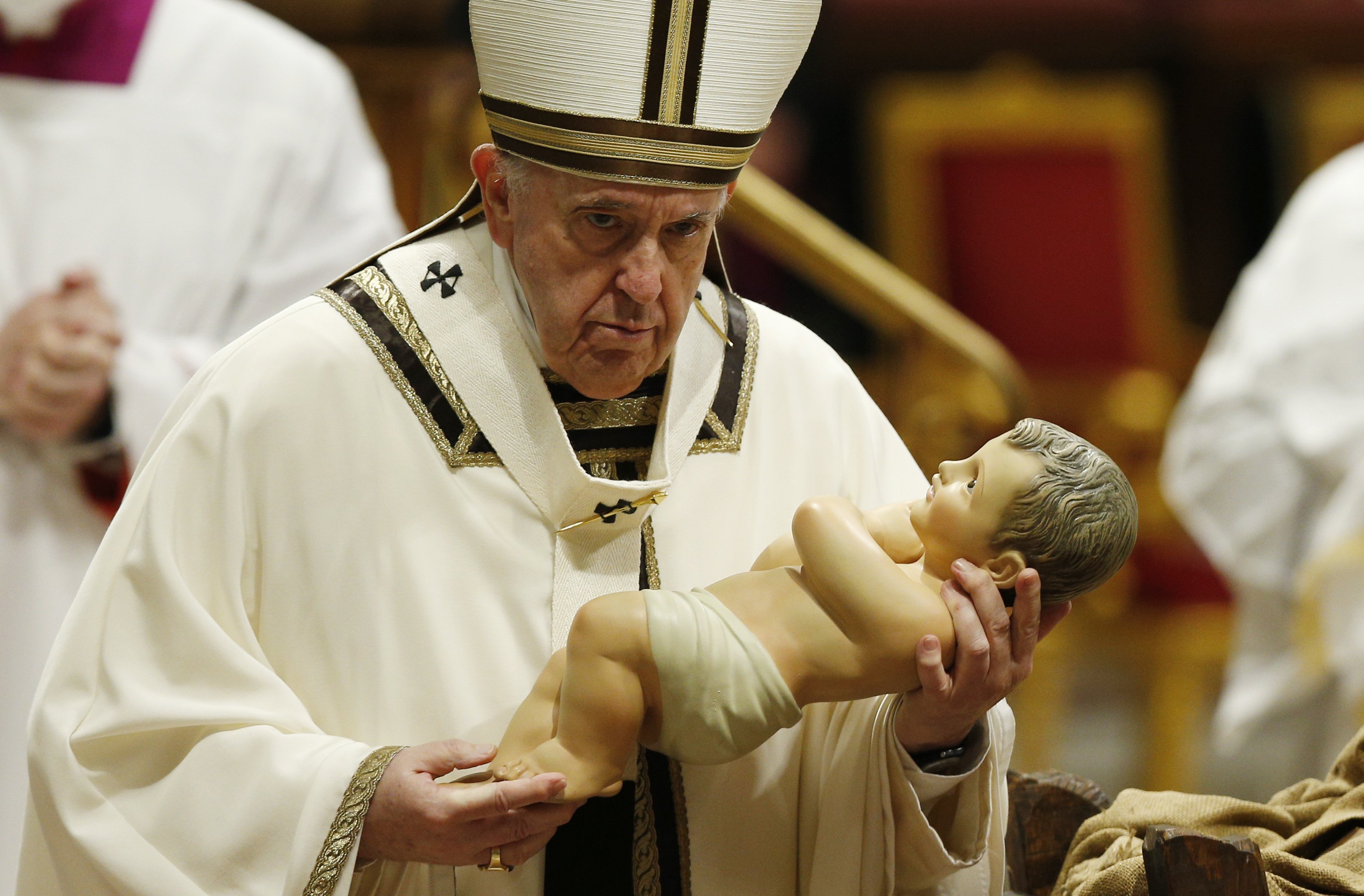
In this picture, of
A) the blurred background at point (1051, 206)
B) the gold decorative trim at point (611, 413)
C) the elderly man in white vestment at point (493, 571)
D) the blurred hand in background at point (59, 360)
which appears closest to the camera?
the elderly man in white vestment at point (493, 571)

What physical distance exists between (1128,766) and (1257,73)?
10.3 feet

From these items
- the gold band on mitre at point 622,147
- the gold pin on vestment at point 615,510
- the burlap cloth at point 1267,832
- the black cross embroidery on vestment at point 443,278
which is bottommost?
the burlap cloth at point 1267,832

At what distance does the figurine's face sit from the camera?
7.37 feet

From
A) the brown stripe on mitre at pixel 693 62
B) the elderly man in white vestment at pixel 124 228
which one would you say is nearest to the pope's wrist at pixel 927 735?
the brown stripe on mitre at pixel 693 62

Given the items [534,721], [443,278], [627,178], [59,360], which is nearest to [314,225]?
[59,360]

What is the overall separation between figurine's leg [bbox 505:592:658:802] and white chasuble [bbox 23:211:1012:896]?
235mm

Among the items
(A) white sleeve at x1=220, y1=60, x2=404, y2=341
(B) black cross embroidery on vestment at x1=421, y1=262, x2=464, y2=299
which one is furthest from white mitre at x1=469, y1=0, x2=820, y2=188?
(A) white sleeve at x1=220, y1=60, x2=404, y2=341

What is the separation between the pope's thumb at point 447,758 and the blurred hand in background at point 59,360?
82.3 inches

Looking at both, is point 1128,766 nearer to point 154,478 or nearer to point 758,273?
point 758,273

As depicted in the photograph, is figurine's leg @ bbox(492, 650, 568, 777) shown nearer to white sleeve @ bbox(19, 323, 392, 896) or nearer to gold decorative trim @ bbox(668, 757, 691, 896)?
white sleeve @ bbox(19, 323, 392, 896)

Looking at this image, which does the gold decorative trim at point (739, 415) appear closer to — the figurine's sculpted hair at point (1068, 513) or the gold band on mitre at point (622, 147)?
the gold band on mitre at point (622, 147)

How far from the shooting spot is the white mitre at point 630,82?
2.40m

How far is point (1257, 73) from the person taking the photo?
819cm

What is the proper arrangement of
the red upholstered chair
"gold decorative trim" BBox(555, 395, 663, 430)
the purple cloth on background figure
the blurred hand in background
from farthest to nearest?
the red upholstered chair, the purple cloth on background figure, the blurred hand in background, "gold decorative trim" BBox(555, 395, 663, 430)
